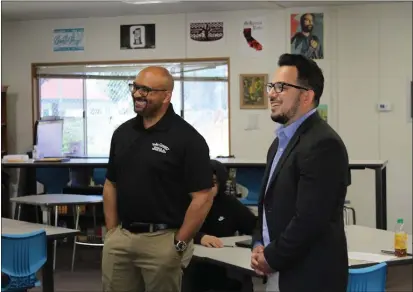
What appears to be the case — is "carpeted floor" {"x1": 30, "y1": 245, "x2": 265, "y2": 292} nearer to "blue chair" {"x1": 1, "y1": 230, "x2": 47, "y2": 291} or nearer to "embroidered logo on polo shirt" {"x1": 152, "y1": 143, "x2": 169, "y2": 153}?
"blue chair" {"x1": 1, "y1": 230, "x2": 47, "y2": 291}

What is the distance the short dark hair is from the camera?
6.51 feet

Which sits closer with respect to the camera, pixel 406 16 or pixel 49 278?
pixel 49 278

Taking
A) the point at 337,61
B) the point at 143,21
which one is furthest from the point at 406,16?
the point at 143,21

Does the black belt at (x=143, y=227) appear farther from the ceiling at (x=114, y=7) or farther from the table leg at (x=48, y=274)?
the ceiling at (x=114, y=7)

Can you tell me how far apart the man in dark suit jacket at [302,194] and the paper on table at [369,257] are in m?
1.09

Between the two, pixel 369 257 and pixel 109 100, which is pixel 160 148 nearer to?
pixel 369 257

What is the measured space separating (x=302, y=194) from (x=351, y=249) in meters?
1.54

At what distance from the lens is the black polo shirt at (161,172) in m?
2.74

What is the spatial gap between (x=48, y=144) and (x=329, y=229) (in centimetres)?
578

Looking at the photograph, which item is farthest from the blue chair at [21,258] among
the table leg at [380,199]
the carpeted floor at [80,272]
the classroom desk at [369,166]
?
the table leg at [380,199]

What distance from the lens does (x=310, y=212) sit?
6.05 ft

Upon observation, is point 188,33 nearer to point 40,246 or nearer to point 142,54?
point 142,54

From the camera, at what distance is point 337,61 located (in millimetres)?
7262

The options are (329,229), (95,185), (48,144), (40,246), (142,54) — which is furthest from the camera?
(142,54)
